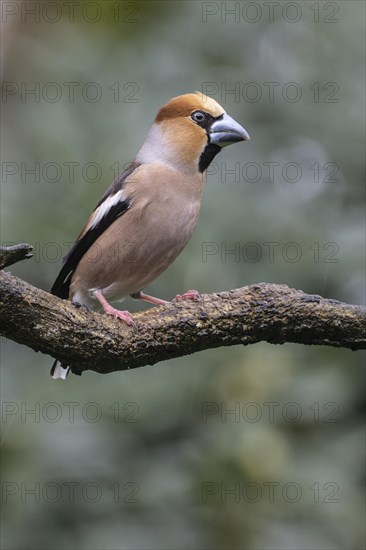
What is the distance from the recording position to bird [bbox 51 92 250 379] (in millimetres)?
4035

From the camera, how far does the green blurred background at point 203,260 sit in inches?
144

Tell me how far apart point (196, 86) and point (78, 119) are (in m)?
0.66

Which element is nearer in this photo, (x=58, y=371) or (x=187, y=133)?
(x=58, y=371)

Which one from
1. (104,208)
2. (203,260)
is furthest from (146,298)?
(104,208)

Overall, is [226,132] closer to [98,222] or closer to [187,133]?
[187,133]

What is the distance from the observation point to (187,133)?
14.4 feet

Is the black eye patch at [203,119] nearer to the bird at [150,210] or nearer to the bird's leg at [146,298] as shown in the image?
the bird at [150,210]

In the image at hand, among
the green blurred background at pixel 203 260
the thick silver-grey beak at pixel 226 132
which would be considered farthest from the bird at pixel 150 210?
the green blurred background at pixel 203 260

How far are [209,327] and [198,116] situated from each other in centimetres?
165

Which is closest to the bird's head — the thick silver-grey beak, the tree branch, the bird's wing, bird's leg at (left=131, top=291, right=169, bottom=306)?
the thick silver-grey beak

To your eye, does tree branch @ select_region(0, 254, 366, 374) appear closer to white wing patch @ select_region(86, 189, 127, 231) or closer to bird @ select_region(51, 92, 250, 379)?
bird @ select_region(51, 92, 250, 379)

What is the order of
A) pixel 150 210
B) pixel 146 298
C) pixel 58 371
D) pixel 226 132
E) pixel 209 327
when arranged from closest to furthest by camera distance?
pixel 209 327 < pixel 58 371 < pixel 150 210 < pixel 226 132 < pixel 146 298

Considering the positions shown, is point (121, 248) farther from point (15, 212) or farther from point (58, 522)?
point (58, 522)

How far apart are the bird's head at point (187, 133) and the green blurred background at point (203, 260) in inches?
3.0
